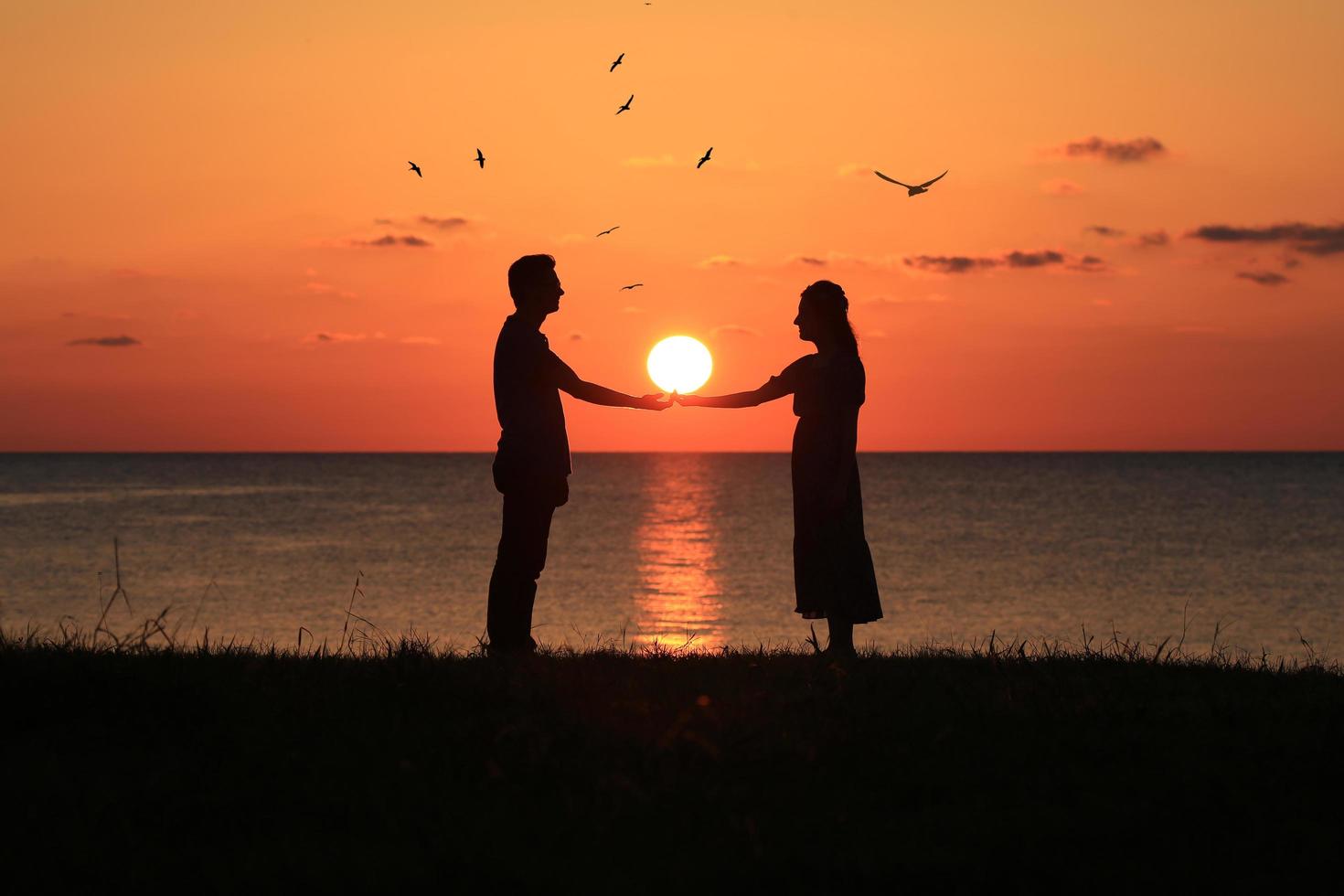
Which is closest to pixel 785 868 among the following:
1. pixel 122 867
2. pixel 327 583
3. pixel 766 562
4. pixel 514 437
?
pixel 122 867

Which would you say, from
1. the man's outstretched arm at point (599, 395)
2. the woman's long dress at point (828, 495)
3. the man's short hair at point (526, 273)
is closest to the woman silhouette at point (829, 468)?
the woman's long dress at point (828, 495)

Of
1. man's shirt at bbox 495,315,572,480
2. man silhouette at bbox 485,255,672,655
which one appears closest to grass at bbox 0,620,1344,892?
man silhouette at bbox 485,255,672,655

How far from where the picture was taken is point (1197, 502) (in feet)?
380

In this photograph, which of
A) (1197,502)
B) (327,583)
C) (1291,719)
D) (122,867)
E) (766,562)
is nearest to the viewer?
(122,867)

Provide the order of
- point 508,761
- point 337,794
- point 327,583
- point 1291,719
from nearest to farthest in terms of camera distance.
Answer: point 337,794 → point 508,761 → point 1291,719 → point 327,583

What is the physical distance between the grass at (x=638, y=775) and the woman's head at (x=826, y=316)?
2878 mm

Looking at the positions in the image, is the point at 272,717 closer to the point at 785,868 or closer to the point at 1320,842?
the point at 785,868

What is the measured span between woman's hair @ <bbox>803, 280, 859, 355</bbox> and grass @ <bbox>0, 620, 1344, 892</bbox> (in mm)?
2903

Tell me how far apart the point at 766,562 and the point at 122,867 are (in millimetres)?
56128

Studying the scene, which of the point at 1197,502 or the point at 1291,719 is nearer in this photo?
the point at 1291,719

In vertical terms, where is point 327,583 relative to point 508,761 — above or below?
below

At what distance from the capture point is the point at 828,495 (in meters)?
10.2

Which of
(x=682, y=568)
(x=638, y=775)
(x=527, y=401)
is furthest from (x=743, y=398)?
(x=682, y=568)

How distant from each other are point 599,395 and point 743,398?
56.8 inches
